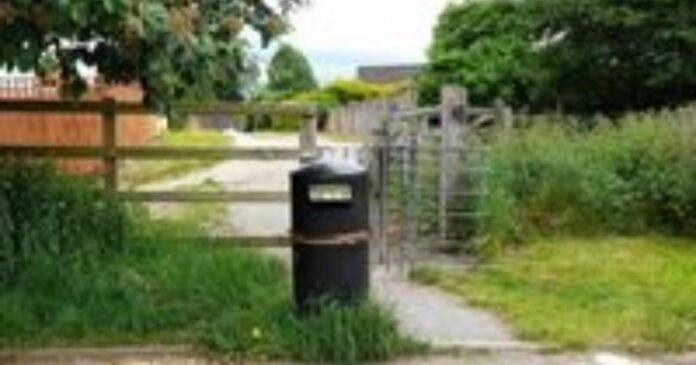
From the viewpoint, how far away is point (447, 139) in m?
16.4

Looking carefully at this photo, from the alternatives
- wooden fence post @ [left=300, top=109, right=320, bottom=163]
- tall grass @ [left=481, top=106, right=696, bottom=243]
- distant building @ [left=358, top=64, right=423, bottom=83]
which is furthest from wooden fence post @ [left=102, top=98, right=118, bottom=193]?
distant building @ [left=358, top=64, right=423, bottom=83]

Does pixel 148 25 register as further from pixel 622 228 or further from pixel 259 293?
pixel 622 228

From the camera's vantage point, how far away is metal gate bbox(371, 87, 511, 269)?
15.2 m

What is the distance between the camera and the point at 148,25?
1059 centimetres

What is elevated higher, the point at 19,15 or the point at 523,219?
the point at 19,15

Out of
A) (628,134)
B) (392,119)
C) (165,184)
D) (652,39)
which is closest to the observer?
(392,119)

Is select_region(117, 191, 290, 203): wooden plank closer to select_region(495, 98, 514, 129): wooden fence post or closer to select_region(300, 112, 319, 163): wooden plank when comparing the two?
select_region(300, 112, 319, 163): wooden plank

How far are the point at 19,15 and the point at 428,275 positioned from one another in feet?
17.6

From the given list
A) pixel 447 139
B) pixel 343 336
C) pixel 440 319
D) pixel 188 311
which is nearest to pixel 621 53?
pixel 447 139

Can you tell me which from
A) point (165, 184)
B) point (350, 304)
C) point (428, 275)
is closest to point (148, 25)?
point (350, 304)

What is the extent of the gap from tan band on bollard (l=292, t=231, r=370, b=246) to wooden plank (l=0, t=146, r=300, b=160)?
9.18 feet

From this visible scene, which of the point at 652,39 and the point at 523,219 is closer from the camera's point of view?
the point at 523,219

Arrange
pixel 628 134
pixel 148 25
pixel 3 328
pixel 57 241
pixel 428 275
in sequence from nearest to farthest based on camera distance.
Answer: pixel 148 25 < pixel 3 328 < pixel 57 241 < pixel 428 275 < pixel 628 134

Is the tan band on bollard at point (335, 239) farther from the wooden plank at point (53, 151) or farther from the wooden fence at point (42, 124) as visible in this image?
the wooden fence at point (42, 124)
